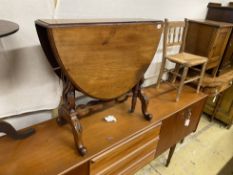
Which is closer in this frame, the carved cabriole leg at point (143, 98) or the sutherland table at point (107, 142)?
the sutherland table at point (107, 142)

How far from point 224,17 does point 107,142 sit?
2026 millimetres

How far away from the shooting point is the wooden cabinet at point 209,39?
6.78 ft

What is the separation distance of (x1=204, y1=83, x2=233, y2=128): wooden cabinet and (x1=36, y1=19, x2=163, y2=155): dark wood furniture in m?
1.71

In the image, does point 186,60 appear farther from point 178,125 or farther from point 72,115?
point 72,115

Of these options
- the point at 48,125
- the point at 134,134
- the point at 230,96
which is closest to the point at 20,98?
the point at 48,125

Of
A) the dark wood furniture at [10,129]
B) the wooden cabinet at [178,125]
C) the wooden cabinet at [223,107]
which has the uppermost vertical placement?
the dark wood furniture at [10,129]

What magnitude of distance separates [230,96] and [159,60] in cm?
114

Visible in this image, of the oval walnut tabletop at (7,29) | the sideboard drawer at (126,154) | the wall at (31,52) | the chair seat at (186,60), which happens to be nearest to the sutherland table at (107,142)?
the sideboard drawer at (126,154)

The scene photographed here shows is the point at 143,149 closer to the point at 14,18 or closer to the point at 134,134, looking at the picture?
the point at 134,134

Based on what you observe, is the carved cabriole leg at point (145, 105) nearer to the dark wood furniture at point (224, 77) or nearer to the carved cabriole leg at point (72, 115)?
the carved cabriole leg at point (72, 115)

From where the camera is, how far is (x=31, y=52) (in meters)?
1.29

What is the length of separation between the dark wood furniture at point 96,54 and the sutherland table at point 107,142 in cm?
9

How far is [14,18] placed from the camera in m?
1.14

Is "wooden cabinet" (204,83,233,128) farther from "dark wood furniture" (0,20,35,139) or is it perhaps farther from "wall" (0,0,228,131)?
"dark wood furniture" (0,20,35,139)
